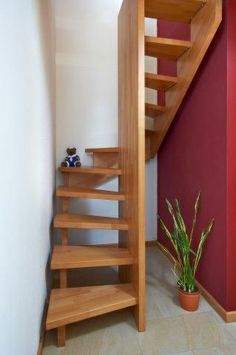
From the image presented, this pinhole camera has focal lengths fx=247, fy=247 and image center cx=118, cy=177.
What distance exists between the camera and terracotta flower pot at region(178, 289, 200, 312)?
180cm

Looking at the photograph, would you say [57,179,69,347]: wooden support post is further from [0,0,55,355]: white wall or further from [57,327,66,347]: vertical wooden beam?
[0,0,55,355]: white wall

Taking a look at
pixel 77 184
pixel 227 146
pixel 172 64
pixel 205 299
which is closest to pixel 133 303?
pixel 205 299

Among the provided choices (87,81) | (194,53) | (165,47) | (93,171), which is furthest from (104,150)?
(194,53)

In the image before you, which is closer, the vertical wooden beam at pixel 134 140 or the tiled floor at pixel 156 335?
the tiled floor at pixel 156 335

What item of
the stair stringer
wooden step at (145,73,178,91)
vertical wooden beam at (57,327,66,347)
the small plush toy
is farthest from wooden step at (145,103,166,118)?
vertical wooden beam at (57,327,66,347)

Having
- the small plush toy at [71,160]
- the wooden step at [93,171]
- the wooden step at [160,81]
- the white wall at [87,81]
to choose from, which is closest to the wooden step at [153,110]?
the wooden step at [160,81]

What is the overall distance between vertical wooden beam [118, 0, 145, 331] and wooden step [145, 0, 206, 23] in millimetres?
147

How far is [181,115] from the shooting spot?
8.05ft

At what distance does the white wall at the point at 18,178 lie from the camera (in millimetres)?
787

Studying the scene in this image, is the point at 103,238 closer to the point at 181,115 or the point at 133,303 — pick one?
the point at 133,303

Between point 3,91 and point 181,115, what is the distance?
6.49 feet

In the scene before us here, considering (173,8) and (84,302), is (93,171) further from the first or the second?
(173,8)

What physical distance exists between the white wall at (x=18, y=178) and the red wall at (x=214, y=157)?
1.25m

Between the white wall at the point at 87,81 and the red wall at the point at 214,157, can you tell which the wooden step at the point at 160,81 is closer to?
the red wall at the point at 214,157
